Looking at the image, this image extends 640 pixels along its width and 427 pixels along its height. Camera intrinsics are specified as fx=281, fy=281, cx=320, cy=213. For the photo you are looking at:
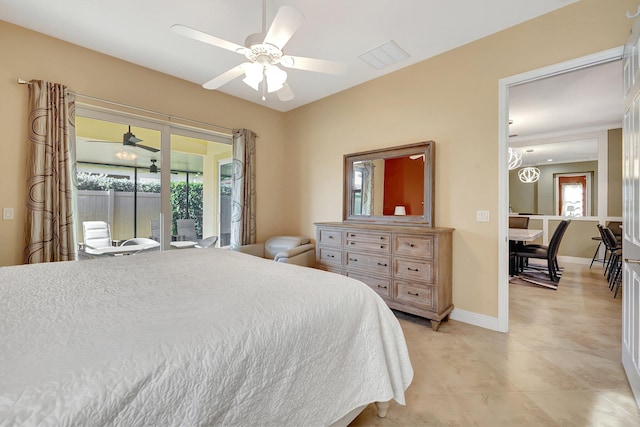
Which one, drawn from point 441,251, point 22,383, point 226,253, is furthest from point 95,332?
point 441,251

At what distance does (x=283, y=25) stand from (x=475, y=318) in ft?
10.0

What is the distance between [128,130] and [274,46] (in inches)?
96.7

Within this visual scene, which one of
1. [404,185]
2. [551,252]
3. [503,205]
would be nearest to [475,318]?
[503,205]

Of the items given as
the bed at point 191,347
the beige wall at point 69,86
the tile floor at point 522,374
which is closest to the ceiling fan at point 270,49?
the bed at point 191,347

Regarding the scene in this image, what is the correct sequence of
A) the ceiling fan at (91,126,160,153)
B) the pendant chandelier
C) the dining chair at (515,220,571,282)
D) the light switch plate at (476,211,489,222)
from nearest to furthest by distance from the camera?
the light switch plate at (476,211,489,222) → the ceiling fan at (91,126,160,153) → the dining chair at (515,220,571,282) → the pendant chandelier

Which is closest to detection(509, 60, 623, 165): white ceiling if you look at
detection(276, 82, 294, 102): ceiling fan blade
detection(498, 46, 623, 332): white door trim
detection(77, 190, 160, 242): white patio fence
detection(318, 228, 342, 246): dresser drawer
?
detection(498, 46, 623, 332): white door trim

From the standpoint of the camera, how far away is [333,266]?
3.45 metres

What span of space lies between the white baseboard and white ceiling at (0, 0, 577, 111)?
8.51ft

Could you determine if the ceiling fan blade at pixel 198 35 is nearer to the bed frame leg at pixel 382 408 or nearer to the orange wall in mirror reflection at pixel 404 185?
the orange wall in mirror reflection at pixel 404 185

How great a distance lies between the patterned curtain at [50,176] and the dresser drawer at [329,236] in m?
2.60

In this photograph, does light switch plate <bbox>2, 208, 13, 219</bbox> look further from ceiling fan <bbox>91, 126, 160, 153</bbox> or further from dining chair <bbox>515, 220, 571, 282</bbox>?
dining chair <bbox>515, 220, 571, 282</bbox>

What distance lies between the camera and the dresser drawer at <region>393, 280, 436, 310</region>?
2699 mm

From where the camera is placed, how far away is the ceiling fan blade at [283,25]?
1.57 metres

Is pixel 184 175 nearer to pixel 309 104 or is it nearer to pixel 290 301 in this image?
pixel 309 104
